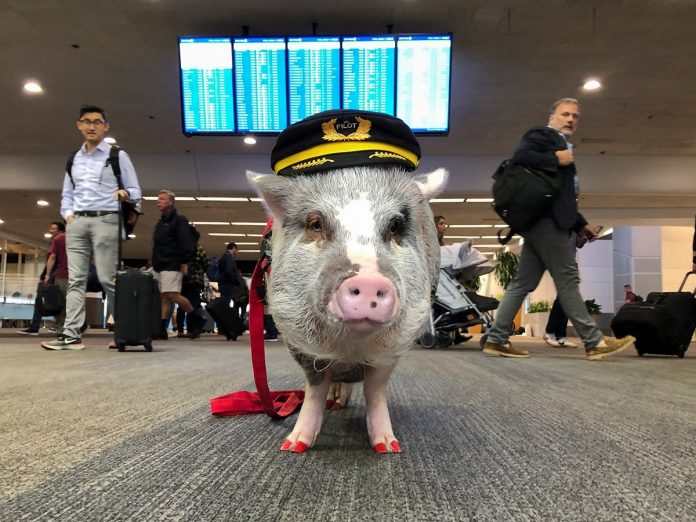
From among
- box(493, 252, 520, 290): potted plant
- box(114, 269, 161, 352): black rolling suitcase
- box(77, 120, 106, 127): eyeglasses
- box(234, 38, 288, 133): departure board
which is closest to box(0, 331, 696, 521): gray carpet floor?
box(114, 269, 161, 352): black rolling suitcase

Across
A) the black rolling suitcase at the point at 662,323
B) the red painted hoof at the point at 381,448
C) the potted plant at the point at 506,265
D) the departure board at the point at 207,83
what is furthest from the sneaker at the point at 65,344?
the potted plant at the point at 506,265

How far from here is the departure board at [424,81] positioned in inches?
201

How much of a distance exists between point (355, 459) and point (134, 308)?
3373 millimetres

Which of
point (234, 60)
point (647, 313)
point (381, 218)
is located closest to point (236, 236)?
point (234, 60)

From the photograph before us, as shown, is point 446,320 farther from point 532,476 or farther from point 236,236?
point 236,236

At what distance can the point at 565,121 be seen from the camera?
3639 millimetres

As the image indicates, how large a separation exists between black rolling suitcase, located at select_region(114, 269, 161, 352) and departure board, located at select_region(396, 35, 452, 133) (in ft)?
9.82

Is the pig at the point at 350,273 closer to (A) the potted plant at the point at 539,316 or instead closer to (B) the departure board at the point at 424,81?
(B) the departure board at the point at 424,81

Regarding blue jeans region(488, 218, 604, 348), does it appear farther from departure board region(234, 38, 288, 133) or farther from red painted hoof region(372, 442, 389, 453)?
departure board region(234, 38, 288, 133)

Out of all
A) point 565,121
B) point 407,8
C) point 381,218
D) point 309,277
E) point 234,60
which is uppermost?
point 407,8

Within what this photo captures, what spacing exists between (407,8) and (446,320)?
10.3 ft

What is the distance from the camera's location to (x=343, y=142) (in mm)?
1066

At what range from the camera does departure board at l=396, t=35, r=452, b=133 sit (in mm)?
5098

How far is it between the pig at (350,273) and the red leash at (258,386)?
0.62 feet
